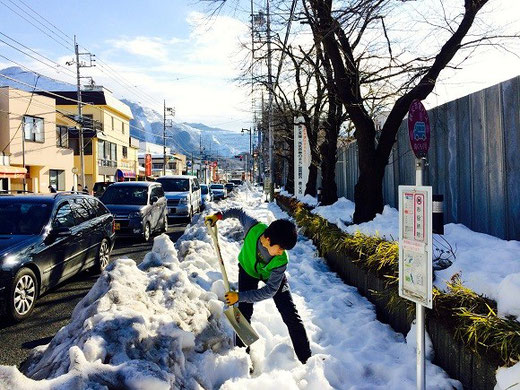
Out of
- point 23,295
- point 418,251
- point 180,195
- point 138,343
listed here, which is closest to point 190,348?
point 138,343

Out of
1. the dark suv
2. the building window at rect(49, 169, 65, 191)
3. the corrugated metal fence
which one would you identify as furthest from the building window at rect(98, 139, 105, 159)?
the corrugated metal fence

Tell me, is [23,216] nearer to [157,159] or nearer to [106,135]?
[106,135]

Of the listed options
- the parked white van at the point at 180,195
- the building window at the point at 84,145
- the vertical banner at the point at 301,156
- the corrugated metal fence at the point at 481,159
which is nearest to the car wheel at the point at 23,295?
the corrugated metal fence at the point at 481,159

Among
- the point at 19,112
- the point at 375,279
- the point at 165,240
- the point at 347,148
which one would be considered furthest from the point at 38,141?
the point at 375,279

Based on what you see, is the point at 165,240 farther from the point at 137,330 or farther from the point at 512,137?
the point at 512,137

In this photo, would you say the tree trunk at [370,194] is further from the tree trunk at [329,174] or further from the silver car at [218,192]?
the silver car at [218,192]

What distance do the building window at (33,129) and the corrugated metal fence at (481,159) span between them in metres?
30.1

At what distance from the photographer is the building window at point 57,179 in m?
33.9

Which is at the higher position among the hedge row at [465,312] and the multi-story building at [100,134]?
the multi-story building at [100,134]

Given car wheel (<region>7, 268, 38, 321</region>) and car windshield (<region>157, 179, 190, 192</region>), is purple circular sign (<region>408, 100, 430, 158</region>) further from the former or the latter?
car windshield (<region>157, 179, 190, 192</region>)

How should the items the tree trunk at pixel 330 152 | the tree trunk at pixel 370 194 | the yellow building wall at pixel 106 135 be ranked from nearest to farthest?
the tree trunk at pixel 370 194 < the tree trunk at pixel 330 152 < the yellow building wall at pixel 106 135

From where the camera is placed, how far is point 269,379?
3.44 m

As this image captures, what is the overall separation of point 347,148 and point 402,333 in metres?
12.1

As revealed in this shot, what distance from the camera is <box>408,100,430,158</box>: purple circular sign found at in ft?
11.2
